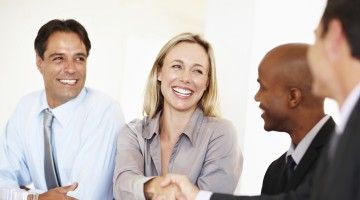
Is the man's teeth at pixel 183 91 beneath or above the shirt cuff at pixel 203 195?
above

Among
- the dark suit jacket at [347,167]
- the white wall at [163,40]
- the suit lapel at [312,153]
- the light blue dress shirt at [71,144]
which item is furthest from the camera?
the white wall at [163,40]

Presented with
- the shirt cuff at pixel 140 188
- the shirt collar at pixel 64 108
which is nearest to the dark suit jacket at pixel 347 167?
the shirt cuff at pixel 140 188

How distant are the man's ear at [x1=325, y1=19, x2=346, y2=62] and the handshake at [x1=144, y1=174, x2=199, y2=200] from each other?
35.5 inches

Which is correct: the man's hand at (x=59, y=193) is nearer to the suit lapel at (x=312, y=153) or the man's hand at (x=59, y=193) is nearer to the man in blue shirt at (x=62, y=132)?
the man in blue shirt at (x=62, y=132)

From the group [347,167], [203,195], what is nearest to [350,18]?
[347,167]

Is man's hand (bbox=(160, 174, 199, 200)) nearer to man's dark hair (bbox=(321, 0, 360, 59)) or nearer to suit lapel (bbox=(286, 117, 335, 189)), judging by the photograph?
suit lapel (bbox=(286, 117, 335, 189))

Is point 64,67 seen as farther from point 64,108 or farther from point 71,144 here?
point 71,144

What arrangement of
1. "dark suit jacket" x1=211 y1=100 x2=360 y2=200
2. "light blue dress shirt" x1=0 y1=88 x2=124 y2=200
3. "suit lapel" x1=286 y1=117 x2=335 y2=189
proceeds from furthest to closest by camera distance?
"light blue dress shirt" x1=0 y1=88 x2=124 y2=200, "suit lapel" x1=286 y1=117 x2=335 y2=189, "dark suit jacket" x1=211 y1=100 x2=360 y2=200

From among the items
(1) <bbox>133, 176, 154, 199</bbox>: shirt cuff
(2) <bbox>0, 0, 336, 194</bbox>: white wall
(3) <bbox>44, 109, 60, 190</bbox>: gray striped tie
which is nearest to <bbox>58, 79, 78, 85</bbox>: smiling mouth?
(3) <bbox>44, 109, 60, 190</bbox>: gray striped tie

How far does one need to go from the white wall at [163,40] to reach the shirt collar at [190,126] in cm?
101

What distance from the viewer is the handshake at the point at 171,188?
176 cm

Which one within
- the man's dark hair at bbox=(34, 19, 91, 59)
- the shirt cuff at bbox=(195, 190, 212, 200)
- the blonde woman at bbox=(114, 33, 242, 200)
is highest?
→ the man's dark hair at bbox=(34, 19, 91, 59)

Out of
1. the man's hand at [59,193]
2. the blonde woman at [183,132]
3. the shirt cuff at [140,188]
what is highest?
the blonde woman at [183,132]

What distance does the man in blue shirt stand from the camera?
233 cm
